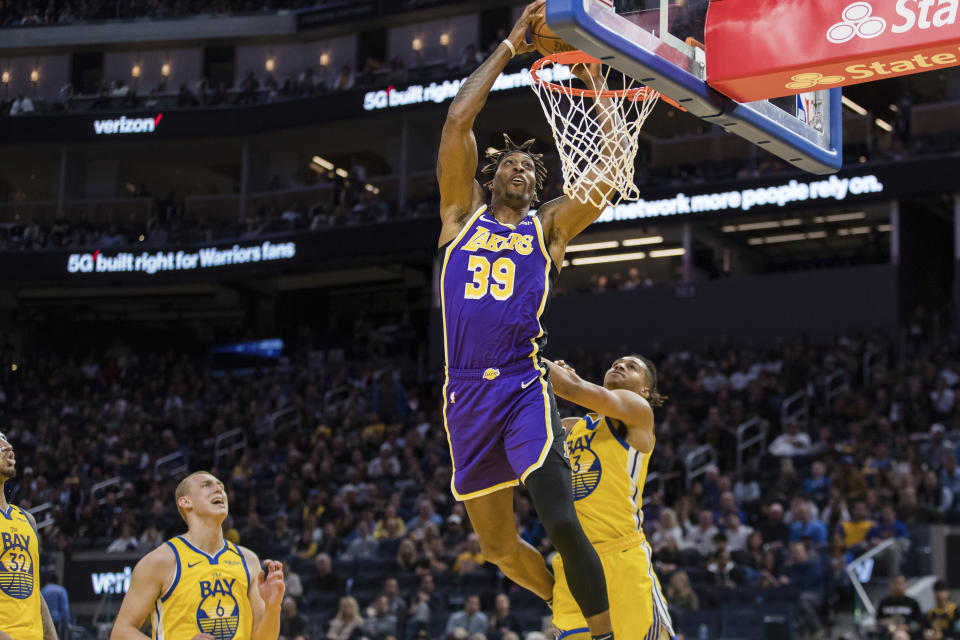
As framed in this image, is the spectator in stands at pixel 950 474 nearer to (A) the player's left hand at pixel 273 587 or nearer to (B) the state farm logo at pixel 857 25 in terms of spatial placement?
(B) the state farm logo at pixel 857 25

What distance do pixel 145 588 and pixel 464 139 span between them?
2619 mm

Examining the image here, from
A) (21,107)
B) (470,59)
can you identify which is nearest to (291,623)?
(470,59)

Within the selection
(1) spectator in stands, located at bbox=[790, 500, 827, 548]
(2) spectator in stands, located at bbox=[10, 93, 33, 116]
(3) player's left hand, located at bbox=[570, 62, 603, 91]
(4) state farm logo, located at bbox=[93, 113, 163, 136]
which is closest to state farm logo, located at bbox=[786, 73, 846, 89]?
(3) player's left hand, located at bbox=[570, 62, 603, 91]

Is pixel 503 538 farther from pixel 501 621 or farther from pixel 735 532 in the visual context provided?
pixel 735 532

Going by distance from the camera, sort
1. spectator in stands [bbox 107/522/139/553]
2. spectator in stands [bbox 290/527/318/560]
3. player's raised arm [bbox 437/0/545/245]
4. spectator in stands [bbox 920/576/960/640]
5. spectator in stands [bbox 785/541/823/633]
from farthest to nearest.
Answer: spectator in stands [bbox 107/522/139/553] → spectator in stands [bbox 290/527/318/560] → spectator in stands [bbox 785/541/823/633] → spectator in stands [bbox 920/576/960/640] → player's raised arm [bbox 437/0/545/245]

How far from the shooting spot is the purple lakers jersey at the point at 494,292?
529cm

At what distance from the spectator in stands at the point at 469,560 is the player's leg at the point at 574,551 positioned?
1010 cm

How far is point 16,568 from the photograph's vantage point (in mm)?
6691

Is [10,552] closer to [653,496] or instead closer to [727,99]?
[727,99]

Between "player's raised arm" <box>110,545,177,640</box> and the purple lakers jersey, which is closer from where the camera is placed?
the purple lakers jersey

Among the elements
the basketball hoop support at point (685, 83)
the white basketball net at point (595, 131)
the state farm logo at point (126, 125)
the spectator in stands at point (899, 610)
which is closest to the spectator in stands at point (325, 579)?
the spectator in stands at point (899, 610)

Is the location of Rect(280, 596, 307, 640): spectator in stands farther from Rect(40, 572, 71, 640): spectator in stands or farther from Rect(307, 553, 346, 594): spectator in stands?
Rect(40, 572, 71, 640): spectator in stands

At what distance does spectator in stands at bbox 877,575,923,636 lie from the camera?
11.8 meters

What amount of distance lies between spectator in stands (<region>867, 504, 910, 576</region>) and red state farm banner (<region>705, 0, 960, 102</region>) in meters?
8.18
